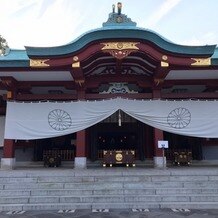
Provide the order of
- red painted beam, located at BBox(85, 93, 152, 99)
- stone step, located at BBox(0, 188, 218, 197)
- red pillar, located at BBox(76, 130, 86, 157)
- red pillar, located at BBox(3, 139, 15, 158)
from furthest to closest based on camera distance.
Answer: red painted beam, located at BBox(85, 93, 152, 99) < red pillar, located at BBox(3, 139, 15, 158) < red pillar, located at BBox(76, 130, 86, 157) < stone step, located at BBox(0, 188, 218, 197)

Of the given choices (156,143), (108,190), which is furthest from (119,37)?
(108,190)

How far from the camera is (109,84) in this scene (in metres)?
→ 14.0

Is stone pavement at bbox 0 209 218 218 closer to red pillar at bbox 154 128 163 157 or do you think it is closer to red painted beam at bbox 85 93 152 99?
red pillar at bbox 154 128 163 157

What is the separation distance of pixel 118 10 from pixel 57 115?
19.3ft

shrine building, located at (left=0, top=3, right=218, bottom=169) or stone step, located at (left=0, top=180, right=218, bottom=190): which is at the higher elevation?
shrine building, located at (left=0, top=3, right=218, bottom=169)

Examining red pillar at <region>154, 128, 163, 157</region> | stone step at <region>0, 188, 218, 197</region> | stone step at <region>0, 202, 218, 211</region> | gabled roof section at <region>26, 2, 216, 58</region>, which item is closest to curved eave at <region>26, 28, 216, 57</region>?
gabled roof section at <region>26, 2, 216, 58</region>

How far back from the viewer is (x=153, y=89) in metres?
13.4

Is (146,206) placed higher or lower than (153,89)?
lower

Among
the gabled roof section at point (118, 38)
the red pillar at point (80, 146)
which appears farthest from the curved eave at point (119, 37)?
the red pillar at point (80, 146)

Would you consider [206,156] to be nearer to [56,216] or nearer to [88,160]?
[88,160]

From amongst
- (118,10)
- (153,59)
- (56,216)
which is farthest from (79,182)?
(118,10)

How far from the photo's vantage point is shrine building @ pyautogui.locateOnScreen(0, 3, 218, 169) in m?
11.7

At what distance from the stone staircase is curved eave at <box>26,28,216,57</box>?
5.01 meters

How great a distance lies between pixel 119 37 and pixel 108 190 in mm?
6088
